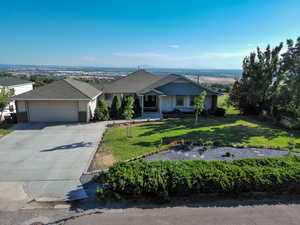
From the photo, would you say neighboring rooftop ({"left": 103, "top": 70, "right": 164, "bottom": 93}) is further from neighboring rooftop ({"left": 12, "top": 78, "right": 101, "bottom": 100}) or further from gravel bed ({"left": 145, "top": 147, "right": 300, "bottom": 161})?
gravel bed ({"left": 145, "top": 147, "right": 300, "bottom": 161})

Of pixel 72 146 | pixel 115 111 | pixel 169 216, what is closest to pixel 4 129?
pixel 72 146

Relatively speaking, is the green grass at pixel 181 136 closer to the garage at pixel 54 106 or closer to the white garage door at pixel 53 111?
the garage at pixel 54 106

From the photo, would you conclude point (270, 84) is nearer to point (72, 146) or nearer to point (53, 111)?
point (72, 146)

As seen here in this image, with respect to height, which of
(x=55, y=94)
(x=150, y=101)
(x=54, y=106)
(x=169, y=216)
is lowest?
(x=169, y=216)

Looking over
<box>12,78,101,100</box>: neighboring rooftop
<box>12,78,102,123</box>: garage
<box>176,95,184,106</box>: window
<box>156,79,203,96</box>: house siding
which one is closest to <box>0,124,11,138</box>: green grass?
<box>12,78,102,123</box>: garage

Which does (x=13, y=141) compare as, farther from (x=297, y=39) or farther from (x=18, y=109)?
(x=297, y=39)

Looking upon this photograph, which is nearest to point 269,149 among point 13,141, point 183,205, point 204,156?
point 204,156
